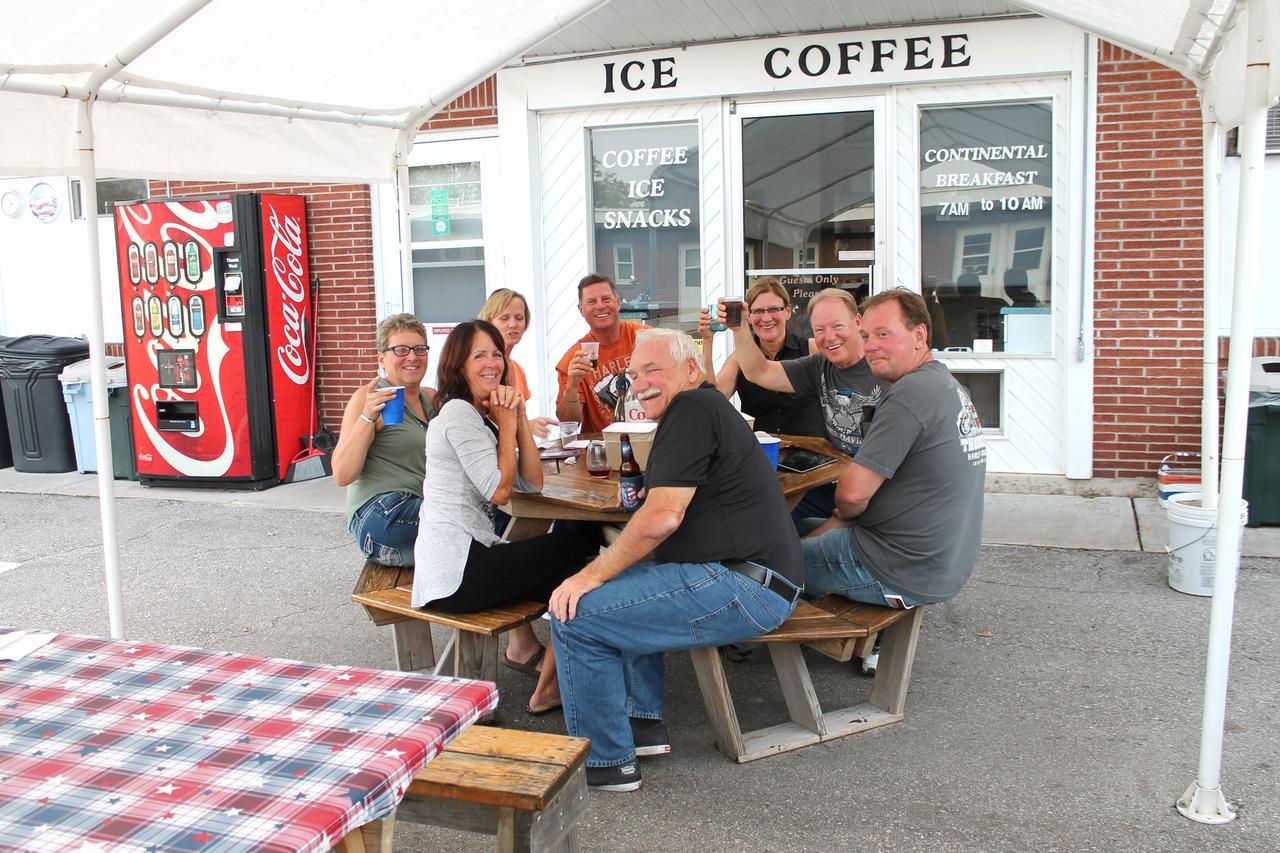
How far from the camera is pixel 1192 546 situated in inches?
191

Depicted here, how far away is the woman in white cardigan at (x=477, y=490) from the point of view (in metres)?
3.50

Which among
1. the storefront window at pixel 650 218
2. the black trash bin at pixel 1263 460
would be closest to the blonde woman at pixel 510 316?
the storefront window at pixel 650 218

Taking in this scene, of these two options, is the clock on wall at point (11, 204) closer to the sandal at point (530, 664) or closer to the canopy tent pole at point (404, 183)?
the canopy tent pole at point (404, 183)

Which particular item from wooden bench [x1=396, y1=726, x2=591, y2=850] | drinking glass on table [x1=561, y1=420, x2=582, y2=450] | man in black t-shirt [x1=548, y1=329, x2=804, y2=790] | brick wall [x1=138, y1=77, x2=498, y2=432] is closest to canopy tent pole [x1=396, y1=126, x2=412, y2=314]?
drinking glass on table [x1=561, y1=420, x2=582, y2=450]

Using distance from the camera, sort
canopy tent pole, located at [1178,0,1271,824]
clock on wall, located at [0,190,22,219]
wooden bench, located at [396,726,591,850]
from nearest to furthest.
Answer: wooden bench, located at [396,726,591,850] < canopy tent pole, located at [1178,0,1271,824] < clock on wall, located at [0,190,22,219]

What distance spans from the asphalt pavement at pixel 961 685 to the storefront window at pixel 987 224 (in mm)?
1197

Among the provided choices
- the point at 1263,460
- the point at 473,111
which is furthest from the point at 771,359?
the point at 473,111

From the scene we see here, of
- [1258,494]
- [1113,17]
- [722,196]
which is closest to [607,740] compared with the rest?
[1113,17]

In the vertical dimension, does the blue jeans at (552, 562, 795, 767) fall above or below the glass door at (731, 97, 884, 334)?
below

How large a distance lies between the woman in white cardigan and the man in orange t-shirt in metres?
0.99

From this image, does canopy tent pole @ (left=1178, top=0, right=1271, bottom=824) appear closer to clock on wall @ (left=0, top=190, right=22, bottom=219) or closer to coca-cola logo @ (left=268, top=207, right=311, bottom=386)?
coca-cola logo @ (left=268, top=207, right=311, bottom=386)

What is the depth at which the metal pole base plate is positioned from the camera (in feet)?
9.78

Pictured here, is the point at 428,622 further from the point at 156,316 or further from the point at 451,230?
the point at 156,316

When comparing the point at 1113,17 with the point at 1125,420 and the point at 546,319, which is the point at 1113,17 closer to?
the point at 1125,420
